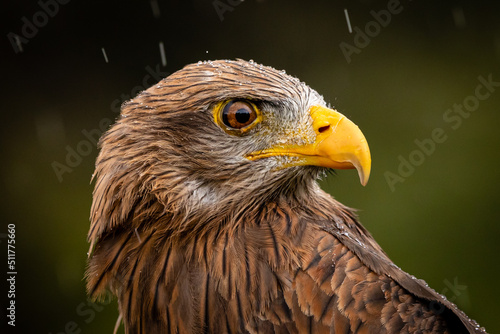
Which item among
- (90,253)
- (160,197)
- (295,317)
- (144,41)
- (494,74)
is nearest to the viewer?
(295,317)

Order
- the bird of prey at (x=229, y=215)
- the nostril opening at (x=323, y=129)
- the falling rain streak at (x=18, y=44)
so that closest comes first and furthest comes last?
1. the bird of prey at (x=229, y=215)
2. the nostril opening at (x=323, y=129)
3. the falling rain streak at (x=18, y=44)

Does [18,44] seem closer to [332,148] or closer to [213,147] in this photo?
[213,147]

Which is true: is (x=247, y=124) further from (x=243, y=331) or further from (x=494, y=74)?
(x=494, y=74)

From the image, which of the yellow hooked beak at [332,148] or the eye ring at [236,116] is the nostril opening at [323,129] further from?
the eye ring at [236,116]

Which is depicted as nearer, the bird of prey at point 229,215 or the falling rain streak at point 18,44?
the bird of prey at point 229,215

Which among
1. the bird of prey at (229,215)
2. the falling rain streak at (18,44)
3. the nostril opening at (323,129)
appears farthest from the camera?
the falling rain streak at (18,44)

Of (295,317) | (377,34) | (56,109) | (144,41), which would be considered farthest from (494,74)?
(295,317)

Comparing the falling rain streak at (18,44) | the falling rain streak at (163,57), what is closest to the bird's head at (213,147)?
the falling rain streak at (163,57)

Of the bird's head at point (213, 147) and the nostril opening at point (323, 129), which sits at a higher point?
the bird's head at point (213, 147)
